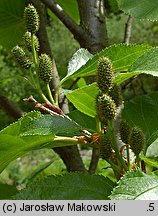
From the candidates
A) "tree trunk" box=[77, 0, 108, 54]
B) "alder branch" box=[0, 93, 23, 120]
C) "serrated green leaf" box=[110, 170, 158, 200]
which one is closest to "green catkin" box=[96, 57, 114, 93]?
"serrated green leaf" box=[110, 170, 158, 200]

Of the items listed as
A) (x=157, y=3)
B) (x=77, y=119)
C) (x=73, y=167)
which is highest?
(x=157, y=3)

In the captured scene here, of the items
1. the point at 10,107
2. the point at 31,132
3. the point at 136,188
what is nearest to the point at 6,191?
the point at 10,107

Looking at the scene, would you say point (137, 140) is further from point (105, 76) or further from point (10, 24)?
point (10, 24)

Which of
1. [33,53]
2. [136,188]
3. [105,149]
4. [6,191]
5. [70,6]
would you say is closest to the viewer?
[136,188]

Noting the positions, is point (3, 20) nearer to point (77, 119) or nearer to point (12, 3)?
point (12, 3)

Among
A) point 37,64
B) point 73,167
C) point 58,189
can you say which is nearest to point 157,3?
point 37,64

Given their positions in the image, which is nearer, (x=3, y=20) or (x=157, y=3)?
(x=157, y=3)

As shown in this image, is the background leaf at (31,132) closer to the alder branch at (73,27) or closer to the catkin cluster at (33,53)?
the catkin cluster at (33,53)
